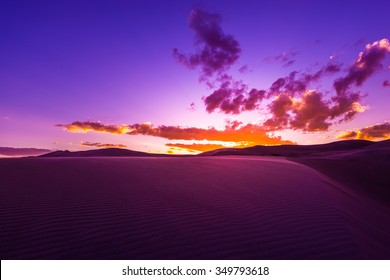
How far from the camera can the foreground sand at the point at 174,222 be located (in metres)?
3.51

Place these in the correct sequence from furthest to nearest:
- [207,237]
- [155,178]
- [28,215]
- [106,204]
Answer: [155,178] → [106,204] → [28,215] → [207,237]

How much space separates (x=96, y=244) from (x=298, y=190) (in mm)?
4440

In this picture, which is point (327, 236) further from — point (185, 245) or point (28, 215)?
point (28, 215)

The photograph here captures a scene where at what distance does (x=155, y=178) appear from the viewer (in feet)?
24.7

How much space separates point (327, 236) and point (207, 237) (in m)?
1.52

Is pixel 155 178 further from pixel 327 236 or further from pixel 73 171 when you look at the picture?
pixel 327 236

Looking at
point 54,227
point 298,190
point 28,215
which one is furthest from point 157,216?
point 298,190

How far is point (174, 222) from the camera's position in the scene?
4.29 meters

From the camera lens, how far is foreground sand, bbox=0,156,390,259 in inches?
138

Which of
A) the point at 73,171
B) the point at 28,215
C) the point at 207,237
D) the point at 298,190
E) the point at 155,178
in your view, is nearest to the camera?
the point at 207,237

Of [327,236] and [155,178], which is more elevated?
[155,178]
